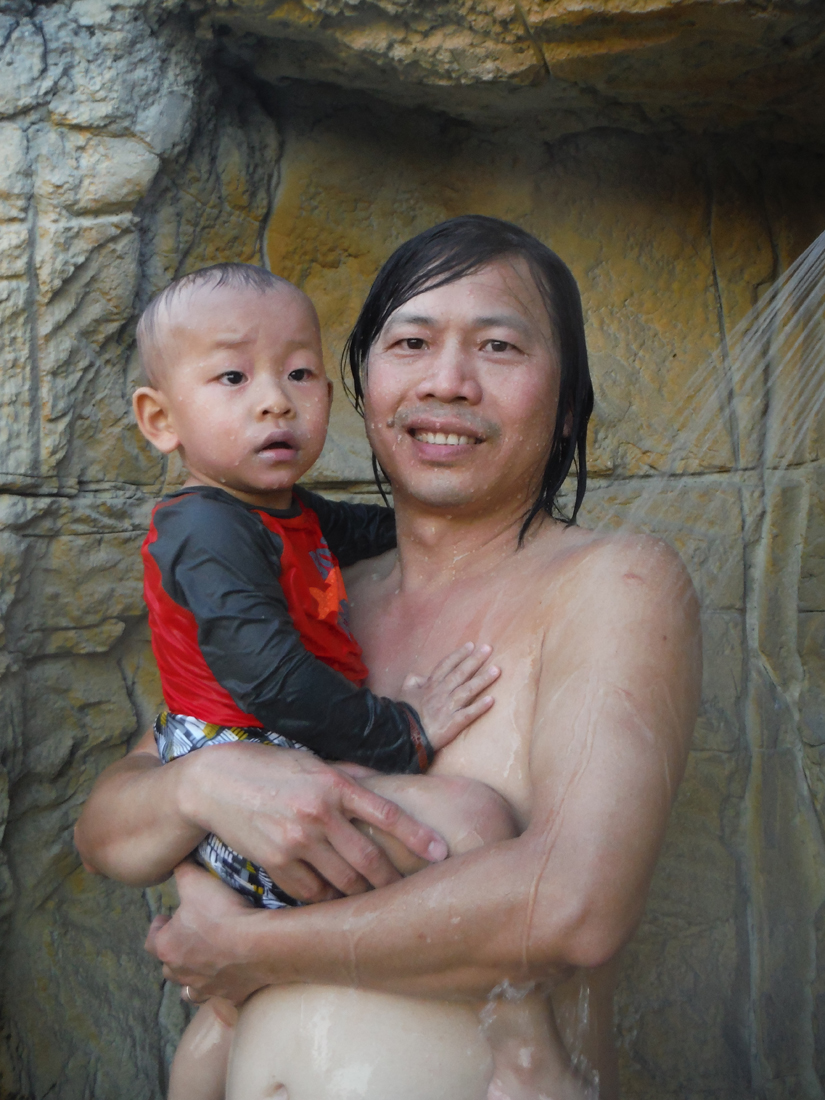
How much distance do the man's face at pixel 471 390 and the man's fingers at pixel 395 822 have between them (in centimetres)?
59

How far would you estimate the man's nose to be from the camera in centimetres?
178

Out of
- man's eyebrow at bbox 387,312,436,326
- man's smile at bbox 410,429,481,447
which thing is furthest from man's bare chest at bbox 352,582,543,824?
man's eyebrow at bbox 387,312,436,326

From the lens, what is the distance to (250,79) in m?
2.76

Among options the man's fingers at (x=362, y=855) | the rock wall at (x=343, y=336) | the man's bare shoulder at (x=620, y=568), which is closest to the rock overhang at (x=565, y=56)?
the rock wall at (x=343, y=336)

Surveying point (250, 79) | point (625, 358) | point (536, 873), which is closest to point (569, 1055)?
point (536, 873)

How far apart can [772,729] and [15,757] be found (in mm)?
1667

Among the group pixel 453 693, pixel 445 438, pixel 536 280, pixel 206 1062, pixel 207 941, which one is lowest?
pixel 206 1062

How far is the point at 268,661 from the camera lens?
154 centimetres

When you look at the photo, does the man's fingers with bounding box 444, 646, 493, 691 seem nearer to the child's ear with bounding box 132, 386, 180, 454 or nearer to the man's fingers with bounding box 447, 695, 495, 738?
the man's fingers with bounding box 447, 695, 495, 738

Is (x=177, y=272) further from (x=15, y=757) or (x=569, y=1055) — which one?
(x=569, y=1055)

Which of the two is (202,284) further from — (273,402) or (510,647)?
(510,647)

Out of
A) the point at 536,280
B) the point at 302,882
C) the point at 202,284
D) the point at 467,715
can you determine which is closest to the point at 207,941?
the point at 302,882

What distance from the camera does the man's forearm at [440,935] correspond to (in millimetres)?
1351

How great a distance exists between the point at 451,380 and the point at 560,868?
2.68 ft
